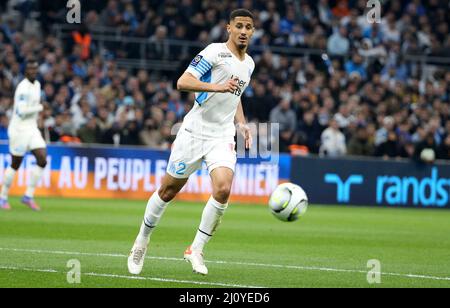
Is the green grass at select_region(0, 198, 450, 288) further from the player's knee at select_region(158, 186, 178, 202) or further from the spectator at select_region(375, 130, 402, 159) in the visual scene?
the spectator at select_region(375, 130, 402, 159)

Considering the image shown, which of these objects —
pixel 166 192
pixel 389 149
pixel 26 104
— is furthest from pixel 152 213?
pixel 389 149

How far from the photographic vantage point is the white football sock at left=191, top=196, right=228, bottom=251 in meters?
10.2

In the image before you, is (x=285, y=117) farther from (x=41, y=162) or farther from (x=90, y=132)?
(x=41, y=162)

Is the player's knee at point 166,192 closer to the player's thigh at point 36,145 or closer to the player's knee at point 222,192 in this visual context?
the player's knee at point 222,192

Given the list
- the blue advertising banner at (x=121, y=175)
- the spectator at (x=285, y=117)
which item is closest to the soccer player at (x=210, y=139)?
the blue advertising banner at (x=121, y=175)

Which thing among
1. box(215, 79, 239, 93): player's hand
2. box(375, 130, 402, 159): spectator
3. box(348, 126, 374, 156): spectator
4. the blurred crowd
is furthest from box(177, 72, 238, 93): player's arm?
box(375, 130, 402, 159): spectator

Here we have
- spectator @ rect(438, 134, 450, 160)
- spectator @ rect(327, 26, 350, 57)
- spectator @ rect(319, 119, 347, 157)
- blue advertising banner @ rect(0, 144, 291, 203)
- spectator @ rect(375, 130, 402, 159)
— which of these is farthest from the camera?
spectator @ rect(327, 26, 350, 57)

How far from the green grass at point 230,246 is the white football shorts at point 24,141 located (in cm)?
112

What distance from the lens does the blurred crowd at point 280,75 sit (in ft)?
84.1

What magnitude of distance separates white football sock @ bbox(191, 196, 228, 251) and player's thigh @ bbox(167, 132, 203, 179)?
380mm

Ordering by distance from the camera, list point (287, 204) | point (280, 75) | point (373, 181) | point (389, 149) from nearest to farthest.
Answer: point (287, 204), point (373, 181), point (389, 149), point (280, 75)

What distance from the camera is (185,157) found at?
33.5 feet

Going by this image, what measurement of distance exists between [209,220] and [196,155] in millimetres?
660
